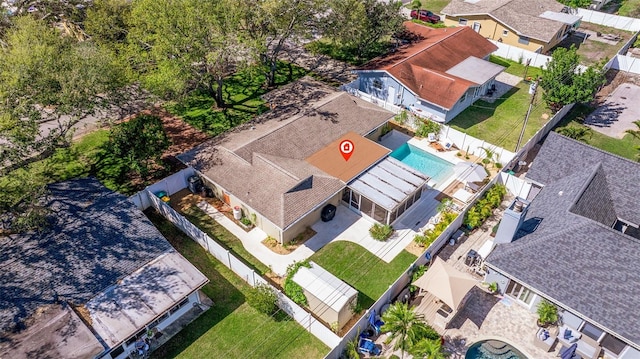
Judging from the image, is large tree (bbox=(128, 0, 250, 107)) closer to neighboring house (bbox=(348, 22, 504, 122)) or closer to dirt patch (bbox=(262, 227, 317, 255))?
dirt patch (bbox=(262, 227, 317, 255))

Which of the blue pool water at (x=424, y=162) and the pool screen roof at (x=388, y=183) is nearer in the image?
the pool screen roof at (x=388, y=183)

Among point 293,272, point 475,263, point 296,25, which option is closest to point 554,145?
point 475,263

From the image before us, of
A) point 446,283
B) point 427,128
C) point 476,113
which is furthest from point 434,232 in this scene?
point 476,113

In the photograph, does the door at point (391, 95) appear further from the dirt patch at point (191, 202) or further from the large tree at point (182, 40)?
the dirt patch at point (191, 202)

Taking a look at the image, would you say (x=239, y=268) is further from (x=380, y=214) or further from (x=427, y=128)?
(x=427, y=128)

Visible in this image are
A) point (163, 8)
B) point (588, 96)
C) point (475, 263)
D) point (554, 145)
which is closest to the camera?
point (475, 263)

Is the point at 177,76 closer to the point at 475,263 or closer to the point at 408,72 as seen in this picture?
the point at 408,72

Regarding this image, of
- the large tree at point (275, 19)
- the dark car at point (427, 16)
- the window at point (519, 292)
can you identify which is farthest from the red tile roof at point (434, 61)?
the window at point (519, 292)
